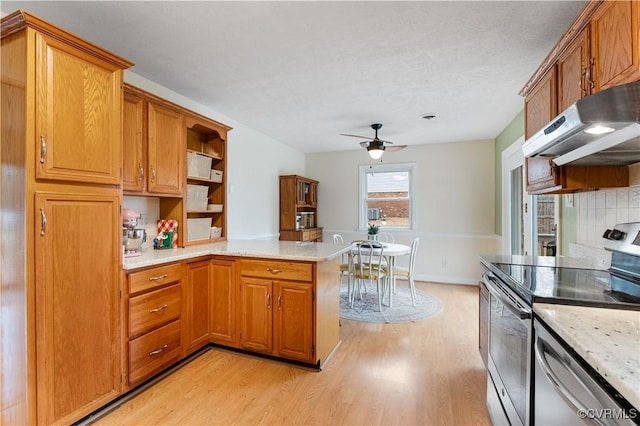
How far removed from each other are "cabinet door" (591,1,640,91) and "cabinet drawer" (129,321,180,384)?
2.93 metres

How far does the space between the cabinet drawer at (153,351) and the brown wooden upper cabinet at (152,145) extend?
1.10 meters

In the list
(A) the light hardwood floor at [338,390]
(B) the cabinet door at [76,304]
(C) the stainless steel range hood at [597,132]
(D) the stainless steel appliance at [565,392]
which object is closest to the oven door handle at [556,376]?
(D) the stainless steel appliance at [565,392]

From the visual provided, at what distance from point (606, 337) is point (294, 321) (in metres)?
1.87

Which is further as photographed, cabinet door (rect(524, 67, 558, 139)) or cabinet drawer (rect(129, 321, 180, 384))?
cabinet drawer (rect(129, 321, 180, 384))

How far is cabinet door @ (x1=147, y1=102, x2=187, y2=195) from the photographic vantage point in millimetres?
2443

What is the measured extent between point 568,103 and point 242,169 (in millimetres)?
3413

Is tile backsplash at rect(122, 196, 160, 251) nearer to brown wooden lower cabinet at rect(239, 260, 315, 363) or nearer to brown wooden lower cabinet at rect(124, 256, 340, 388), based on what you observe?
brown wooden lower cabinet at rect(124, 256, 340, 388)

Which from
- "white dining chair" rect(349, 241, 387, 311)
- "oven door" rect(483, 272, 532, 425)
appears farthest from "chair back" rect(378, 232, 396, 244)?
"oven door" rect(483, 272, 532, 425)

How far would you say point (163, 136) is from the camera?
255 cm

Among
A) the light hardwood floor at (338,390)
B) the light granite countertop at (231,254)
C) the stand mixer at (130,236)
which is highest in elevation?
the stand mixer at (130,236)

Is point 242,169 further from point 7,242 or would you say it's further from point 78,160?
point 7,242

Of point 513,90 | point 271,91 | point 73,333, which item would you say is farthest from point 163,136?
point 513,90

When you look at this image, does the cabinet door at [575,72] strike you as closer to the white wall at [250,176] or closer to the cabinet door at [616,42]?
the cabinet door at [616,42]

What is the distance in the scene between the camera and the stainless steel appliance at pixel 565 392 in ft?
2.36
